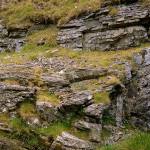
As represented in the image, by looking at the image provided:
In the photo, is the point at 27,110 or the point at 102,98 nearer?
the point at 27,110

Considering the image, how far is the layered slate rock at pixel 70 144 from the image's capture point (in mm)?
13773

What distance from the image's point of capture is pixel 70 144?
13.8 m

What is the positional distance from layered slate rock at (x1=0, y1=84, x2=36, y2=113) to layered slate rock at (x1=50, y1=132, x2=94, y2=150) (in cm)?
230

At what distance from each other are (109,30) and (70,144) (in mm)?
8216

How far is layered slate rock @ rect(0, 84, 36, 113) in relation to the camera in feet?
50.5

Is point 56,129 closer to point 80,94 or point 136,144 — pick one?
point 80,94

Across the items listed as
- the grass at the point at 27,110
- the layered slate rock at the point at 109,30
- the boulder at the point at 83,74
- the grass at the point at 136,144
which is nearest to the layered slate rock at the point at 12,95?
the grass at the point at 27,110

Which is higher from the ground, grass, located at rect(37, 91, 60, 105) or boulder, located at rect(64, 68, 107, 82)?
boulder, located at rect(64, 68, 107, 82)

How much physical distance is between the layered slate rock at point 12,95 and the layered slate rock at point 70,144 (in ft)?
7.55

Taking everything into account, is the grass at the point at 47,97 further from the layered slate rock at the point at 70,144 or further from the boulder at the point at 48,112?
the layered slate rock at the point at 70,144

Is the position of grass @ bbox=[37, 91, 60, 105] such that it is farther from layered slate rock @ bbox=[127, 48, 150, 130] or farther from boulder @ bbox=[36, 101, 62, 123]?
layered slate rock @ bbox=[127, 48, 150, 130]

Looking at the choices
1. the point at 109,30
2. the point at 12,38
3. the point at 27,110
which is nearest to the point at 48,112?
the point at 27,110

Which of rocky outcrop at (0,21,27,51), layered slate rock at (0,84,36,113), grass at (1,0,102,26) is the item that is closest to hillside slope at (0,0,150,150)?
layered slate rock at (0,84,36,113)

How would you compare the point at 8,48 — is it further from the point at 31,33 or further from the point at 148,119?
the point at 148,119
